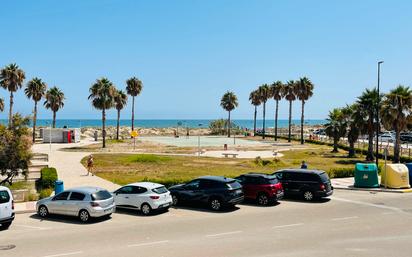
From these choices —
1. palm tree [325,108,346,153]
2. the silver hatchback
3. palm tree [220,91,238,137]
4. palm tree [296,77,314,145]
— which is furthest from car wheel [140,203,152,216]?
palm tree [220,91,238,137]

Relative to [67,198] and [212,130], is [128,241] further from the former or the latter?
[212,130]

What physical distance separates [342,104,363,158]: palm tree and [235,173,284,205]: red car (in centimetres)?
3025

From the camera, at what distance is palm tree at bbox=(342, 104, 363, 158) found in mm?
48694

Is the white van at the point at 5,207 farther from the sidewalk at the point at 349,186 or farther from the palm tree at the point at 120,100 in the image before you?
the palm tree at the point at 120,100

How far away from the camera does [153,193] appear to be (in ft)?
63.0

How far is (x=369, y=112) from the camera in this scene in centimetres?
4778

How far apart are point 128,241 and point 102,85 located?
51.3m

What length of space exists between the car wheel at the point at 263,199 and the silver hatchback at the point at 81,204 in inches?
317

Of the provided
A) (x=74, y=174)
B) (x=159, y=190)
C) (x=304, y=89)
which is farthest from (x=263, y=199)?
(x=304, y=89)

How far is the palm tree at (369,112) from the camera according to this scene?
47.5m

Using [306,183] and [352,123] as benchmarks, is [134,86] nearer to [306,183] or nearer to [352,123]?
[352,123]

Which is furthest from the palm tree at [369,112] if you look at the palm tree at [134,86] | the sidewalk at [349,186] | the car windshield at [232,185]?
the palm tree at [134,86]

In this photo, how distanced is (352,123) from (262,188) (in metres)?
33.5

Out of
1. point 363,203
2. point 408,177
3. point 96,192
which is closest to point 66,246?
point 96,192
